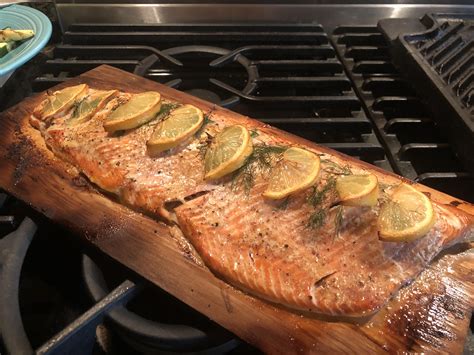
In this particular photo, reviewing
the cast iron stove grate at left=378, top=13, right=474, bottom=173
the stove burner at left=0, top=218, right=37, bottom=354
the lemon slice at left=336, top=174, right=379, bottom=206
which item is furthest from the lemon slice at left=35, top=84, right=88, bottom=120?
the cast iron stove grate at left=378, top=13, right=474, bottom=173

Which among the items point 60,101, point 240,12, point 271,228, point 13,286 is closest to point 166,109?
point 60,101

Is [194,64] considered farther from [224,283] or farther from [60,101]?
[224,283]

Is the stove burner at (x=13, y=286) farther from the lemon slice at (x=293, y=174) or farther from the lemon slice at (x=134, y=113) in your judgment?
the lemon slice at (x=293, y=174)

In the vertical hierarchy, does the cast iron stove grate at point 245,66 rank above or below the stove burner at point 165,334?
above

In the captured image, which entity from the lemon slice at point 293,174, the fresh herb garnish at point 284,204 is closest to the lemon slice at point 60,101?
the lemon slice at point 293,174

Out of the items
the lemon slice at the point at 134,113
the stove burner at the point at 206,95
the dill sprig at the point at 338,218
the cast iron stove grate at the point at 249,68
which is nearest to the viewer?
the dill sprig at the point at 338,218

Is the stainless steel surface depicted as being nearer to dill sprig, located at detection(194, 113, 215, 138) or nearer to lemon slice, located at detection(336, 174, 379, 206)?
dill sprig, located at detection(194, 113, 215, 138)

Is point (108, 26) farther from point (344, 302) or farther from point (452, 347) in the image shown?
point (452, 347)
